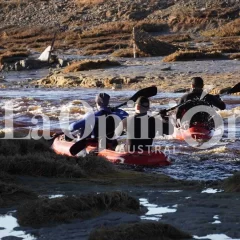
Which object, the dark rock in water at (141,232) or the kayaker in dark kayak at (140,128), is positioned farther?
the kayaker in dark kayak at (140,128)

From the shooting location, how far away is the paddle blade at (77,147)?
12672mm

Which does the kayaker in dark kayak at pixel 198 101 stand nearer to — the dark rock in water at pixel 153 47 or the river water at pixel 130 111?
the river water at pixel 130 111

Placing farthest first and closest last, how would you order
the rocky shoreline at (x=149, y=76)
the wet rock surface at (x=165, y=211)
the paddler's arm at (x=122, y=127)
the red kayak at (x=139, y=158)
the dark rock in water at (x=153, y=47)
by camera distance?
the dark rock in water at (x=153, y=47), the rocky shoreline at (x=149, y=76), the paddler's arm at (x=122, y=127), the red kayak at (x=139, y=158), the wet rock surface at (x=165, y=211)

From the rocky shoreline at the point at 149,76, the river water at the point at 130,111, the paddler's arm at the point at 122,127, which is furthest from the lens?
the rocky shoreline at the point at 149,76

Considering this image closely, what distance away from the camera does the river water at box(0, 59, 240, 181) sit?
1225 centimetres

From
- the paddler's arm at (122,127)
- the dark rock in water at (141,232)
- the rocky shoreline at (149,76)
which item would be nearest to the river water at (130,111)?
the rocky shoreline at (149,76)

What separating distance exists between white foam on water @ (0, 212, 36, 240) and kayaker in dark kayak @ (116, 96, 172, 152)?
530 centimetres

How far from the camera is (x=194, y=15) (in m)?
61.2

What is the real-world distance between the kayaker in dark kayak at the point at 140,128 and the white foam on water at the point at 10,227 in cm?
530

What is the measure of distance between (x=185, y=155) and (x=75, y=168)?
14.1 ft

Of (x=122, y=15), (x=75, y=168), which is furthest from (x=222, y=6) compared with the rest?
(x=75, y=168)

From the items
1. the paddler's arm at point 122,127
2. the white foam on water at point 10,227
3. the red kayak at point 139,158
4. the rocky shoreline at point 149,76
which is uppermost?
the rocky shoreline at point 149,76

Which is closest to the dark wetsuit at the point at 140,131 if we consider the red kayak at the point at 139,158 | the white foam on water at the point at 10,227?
the red kayak at the point at 139,158

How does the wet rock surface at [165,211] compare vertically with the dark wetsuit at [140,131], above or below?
below
